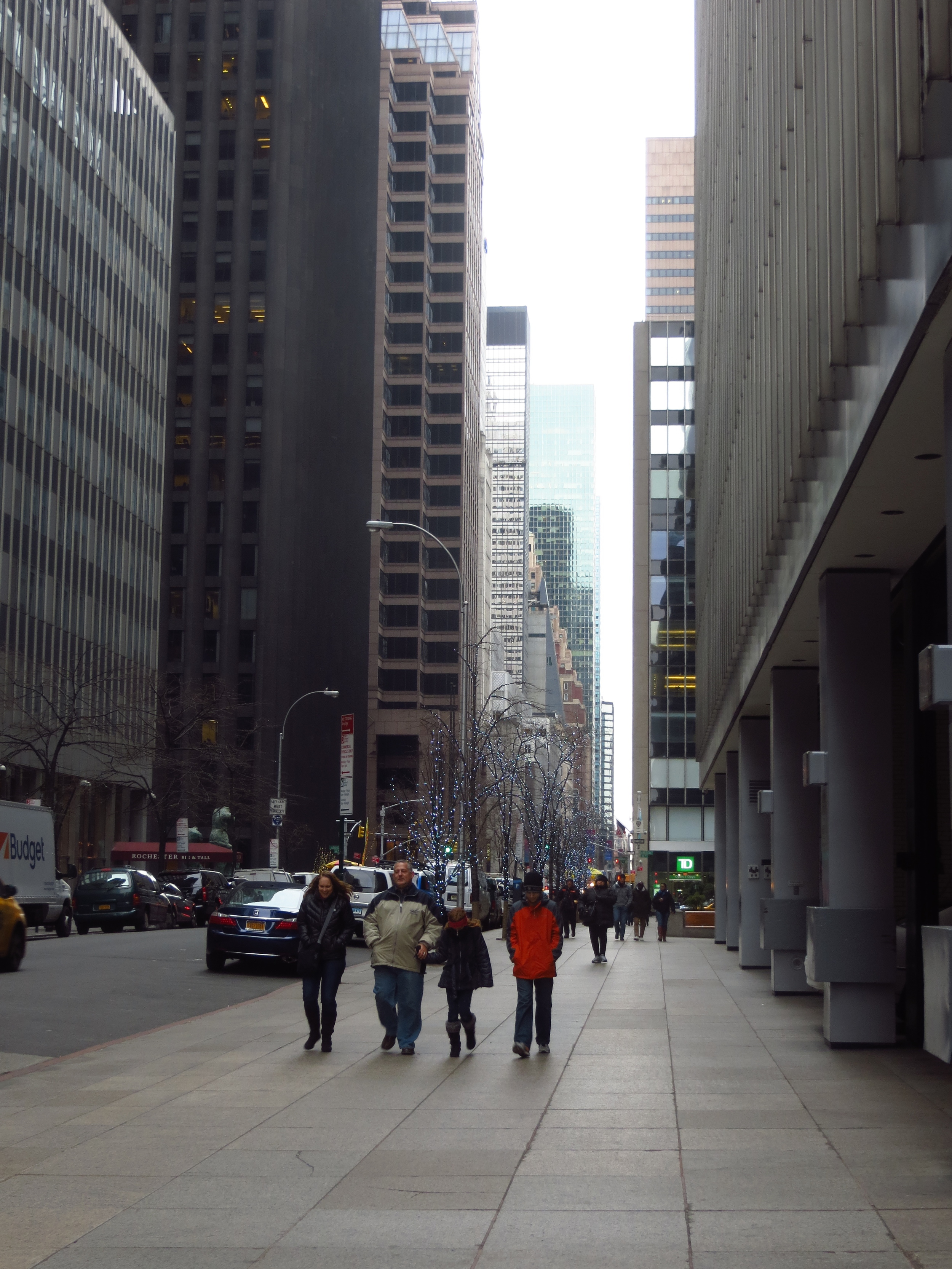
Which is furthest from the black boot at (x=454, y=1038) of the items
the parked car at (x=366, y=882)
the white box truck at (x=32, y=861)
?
the parked car at (x=366, y=882)

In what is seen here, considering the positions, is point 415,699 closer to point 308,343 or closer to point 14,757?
point 308,343

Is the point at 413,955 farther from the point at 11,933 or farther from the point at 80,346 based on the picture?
the point at 80,346

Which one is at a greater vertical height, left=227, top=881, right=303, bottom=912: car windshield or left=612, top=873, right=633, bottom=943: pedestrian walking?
left=227, top=881, right=303, bottom=912: car windshield

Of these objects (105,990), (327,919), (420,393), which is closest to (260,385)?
(420,393)

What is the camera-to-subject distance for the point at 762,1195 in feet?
25.5

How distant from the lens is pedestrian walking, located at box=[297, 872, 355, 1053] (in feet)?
46.3

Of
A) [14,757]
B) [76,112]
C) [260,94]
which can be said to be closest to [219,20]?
[260,94]

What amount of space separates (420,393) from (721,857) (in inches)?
3921

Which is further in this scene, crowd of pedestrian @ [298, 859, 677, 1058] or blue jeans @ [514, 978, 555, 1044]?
blue jeans @ [514, 978, 555, 1044]

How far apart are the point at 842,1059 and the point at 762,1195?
636cm

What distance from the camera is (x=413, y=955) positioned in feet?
44.9

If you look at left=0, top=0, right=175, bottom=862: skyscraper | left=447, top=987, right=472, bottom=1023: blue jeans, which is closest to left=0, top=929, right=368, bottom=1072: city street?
left=447, top=987, right=472, bottom=1023: blue jeans

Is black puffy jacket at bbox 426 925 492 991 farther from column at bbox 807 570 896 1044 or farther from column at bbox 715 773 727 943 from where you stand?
column at bbox 715 773 727 943

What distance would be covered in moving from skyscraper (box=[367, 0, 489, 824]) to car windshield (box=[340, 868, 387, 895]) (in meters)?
87.1
